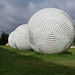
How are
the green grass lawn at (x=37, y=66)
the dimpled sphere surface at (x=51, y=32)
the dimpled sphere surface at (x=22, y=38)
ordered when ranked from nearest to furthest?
1. the green grass lawn at (x=37, y=66)
2. the dimpled sphere surface at (x=51, y=32)
3. the dimpled sphere surface at (x=22, y=38)

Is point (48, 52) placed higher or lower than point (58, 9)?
lower

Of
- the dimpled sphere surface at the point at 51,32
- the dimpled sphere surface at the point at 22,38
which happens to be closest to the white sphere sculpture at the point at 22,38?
the dimpled sphere surface at the point at 22,38

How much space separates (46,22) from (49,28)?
45 cm

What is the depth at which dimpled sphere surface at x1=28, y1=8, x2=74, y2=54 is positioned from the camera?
452 inches

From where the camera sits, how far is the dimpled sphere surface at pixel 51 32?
37.7 ft

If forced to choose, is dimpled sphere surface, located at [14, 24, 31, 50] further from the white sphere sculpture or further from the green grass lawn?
the green grass lawn

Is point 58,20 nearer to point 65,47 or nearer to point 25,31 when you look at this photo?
point 65,47

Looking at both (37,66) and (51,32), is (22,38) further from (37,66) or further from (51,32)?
(37,66)

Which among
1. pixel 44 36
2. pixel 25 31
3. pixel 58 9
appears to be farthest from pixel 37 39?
pixel 25 31

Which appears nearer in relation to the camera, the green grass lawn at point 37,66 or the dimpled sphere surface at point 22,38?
the green grass lawn at point 37,66

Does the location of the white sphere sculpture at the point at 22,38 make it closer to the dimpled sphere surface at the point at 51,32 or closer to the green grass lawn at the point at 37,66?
the dimpled sphere surface at the point at 51,32

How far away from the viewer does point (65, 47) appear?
11883 mm

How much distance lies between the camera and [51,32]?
11438 millimetres

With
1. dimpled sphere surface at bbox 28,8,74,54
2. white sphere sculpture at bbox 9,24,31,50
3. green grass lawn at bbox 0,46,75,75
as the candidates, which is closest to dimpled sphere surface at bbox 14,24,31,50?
white sphere sculpture at bbox 9,24,31,50
